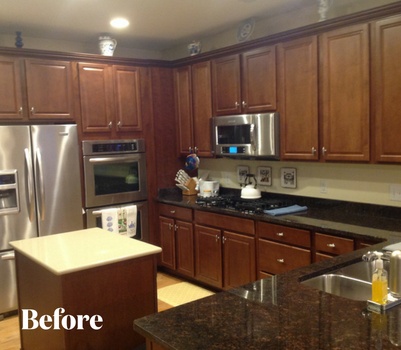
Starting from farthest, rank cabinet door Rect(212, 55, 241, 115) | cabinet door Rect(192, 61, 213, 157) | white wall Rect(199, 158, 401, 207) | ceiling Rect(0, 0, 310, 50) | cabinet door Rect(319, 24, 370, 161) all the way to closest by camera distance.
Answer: cabinet door Rect(192, 61, 213, 157) < cabinet door Rect(212, 55, 241, 115) < ceiling Rect(0, 0, 310, 50) < white wall Rect(199, 158, 401, 207) < cabinet door Rect(319, 24, 370, 161)

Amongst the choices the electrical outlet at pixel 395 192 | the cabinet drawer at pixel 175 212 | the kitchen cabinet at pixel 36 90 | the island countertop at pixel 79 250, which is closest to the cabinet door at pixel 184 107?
the cabinet drawer at pixel 175 212

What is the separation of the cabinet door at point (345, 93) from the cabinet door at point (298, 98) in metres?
0.08

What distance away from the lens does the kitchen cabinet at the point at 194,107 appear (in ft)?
14.3

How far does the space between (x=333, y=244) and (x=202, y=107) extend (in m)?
2.14

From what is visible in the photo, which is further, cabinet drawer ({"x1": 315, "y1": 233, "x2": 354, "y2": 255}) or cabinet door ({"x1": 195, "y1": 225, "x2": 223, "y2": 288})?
cabinet door ({"x1": 195, "y1": 225, "x2": 223, "y2": 288})

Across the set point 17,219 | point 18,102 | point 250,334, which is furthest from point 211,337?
point 18,102

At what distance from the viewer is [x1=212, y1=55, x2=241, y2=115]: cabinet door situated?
397cm

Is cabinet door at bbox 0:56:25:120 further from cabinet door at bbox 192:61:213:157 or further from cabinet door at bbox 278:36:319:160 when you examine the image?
cabinet door at bbox 278:36:319:160

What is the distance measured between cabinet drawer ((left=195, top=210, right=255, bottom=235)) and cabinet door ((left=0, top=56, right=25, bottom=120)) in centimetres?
190

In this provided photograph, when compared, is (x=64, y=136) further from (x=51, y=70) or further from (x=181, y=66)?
(x=181, y=66)

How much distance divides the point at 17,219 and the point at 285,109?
8.33ft

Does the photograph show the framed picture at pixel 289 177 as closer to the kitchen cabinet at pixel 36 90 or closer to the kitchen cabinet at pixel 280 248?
the kitchen cabinet at pixel 280 248

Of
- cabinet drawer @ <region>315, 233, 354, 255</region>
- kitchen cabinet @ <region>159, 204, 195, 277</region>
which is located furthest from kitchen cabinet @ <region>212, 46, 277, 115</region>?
cabinet drawer @ <region>315, 233, 354, 255</region>

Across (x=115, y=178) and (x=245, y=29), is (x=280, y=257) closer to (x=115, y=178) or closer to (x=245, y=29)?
(x=115, y=178)
